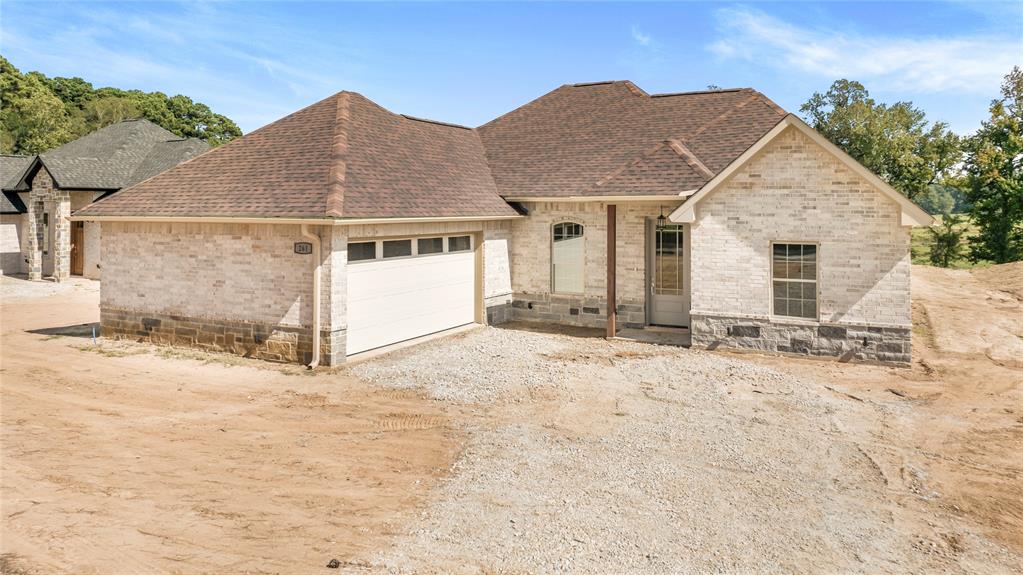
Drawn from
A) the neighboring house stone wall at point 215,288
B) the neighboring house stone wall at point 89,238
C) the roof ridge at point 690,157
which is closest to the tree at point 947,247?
the roof ridge at point 690,157

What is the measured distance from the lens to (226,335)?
14.2 metres

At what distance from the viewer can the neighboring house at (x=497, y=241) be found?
43.8ft

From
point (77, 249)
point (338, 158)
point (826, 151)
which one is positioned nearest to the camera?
point (826, 151)

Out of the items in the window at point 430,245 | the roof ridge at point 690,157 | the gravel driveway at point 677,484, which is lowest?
the gravel driveway at point 677,484

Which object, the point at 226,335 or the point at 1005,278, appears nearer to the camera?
the point at 226,335

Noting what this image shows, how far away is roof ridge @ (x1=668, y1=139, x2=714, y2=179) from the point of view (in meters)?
16.3

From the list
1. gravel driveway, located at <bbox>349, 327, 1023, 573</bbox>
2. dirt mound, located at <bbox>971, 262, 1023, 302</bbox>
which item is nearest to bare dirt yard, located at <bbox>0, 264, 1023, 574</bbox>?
gravel driveway, located at <bbox>349, 327, 1023, 573</bbox>

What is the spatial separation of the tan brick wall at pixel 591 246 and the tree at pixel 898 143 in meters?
30.9

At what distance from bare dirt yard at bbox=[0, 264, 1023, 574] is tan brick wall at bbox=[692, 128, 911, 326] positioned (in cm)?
131

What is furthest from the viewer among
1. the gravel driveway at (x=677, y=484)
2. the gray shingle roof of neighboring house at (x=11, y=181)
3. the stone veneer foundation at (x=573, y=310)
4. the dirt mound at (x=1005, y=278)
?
the gray shingle roof of neighboring house at (x=11, y=181)

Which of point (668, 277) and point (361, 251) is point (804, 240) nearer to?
point (668, 277)

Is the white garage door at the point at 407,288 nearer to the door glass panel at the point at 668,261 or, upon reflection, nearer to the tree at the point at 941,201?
the door glass panel at the point at 668,261

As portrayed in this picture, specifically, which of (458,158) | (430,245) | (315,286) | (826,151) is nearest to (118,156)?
(458,158)

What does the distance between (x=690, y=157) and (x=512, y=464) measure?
1147cm
